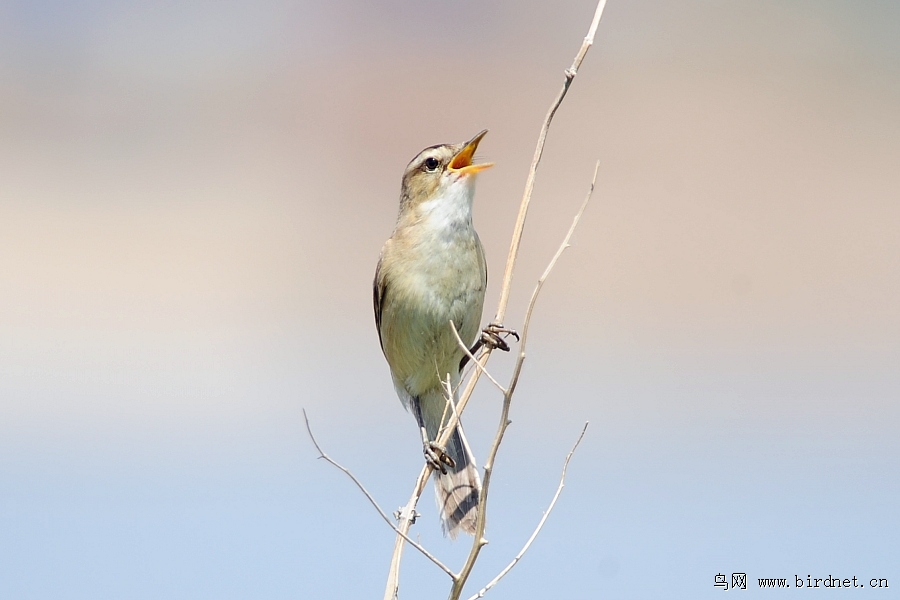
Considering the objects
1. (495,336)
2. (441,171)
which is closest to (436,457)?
(495,336)

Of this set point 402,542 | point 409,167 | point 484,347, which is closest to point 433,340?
point 484,347

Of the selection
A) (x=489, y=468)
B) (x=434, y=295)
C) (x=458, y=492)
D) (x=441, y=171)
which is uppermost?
(x=441, y=171)

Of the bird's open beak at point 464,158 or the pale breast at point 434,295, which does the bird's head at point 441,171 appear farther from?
the pale breast at point 434,295

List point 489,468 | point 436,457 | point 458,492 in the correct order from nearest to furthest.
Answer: point 489,468 < point 436,457 < point 458,492

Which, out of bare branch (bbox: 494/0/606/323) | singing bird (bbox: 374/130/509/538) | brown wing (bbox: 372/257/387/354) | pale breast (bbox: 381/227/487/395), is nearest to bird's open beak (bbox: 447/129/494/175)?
singing bird (bbox: 374/130/509/538)

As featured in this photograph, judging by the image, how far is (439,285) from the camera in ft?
12.4

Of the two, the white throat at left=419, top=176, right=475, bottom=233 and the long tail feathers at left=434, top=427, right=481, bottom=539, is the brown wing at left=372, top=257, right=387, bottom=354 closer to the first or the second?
the white throat at left=419, top=176, right=475, bottom=233

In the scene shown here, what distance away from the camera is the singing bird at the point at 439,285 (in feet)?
12.4

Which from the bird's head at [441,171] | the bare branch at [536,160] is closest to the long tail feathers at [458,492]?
the bird's head at [441,171]

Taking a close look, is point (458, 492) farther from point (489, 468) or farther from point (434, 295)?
point (489, 468)

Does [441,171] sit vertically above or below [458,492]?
above

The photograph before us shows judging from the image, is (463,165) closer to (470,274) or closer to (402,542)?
(470,274)

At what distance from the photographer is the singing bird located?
3.78 m

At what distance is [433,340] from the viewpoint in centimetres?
383
